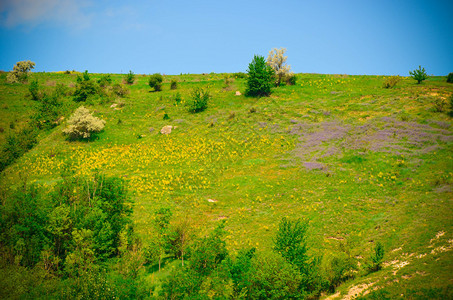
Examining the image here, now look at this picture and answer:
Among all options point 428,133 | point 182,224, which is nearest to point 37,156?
point 182,224

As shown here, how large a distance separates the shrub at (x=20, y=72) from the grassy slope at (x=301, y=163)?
6704mm

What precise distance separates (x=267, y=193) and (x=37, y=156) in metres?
46.8

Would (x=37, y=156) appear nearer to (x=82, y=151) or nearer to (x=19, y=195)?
(x=82, y=151)

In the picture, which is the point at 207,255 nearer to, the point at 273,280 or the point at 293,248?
the point at 273,280

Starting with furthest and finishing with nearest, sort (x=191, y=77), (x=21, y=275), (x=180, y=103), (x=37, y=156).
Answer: (x=191, y=77) → (x=180, y=103) → (x=37, y=156) → (x=21, y=275)

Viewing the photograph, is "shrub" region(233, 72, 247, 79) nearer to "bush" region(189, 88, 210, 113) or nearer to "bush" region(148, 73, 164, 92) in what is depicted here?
"bush" region(189, 88, 210, 113)

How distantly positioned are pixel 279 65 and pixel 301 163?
142 ft

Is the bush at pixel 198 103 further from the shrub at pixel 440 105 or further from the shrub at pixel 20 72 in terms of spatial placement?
the shrub at pixel 20 72

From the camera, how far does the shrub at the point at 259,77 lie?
73.8 metres

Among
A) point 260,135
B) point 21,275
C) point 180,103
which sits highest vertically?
point 180,103

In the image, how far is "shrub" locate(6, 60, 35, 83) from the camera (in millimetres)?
84750

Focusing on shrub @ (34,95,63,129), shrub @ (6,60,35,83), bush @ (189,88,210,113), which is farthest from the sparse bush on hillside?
shrub @ (6,60,35,83)

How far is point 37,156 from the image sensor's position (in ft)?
184

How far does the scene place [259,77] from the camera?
74.6m
